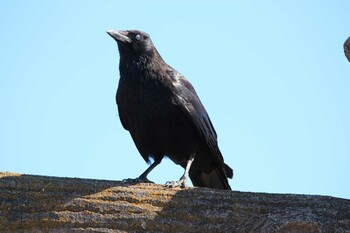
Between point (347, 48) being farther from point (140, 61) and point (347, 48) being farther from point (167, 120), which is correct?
point (140, 61)

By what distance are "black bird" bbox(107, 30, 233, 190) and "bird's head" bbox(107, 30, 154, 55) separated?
0.13 feet

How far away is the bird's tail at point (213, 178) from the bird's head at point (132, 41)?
124 centimetres

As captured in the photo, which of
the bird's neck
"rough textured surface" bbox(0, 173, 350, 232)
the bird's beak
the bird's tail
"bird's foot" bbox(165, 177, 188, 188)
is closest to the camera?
"rough textured surface" bbox(0, 173, 350, 232)

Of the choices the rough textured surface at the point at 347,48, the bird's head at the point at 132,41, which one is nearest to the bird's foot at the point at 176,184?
the rough textured surface at the point at 347,48

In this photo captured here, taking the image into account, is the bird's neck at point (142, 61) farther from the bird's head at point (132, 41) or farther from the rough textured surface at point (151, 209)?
the rough textured surface at point (151, 209)

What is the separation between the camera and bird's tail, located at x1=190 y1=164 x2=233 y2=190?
6689mm

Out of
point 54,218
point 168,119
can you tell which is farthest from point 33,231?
point 168,119

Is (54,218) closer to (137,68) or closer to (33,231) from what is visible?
(33,231)

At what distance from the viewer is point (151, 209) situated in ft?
13.1

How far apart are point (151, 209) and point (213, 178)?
281 cm

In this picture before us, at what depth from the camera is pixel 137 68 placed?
6832 mm

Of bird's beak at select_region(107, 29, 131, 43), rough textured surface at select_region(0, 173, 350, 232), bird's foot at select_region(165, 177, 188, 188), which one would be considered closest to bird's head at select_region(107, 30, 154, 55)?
bird's beak at select_region(107, 29, 131, 43)

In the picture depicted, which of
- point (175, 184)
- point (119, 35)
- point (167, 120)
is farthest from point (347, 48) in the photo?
point (119, 35)

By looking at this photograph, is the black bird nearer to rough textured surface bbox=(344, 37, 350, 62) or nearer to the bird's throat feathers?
the bird's throat feathers
